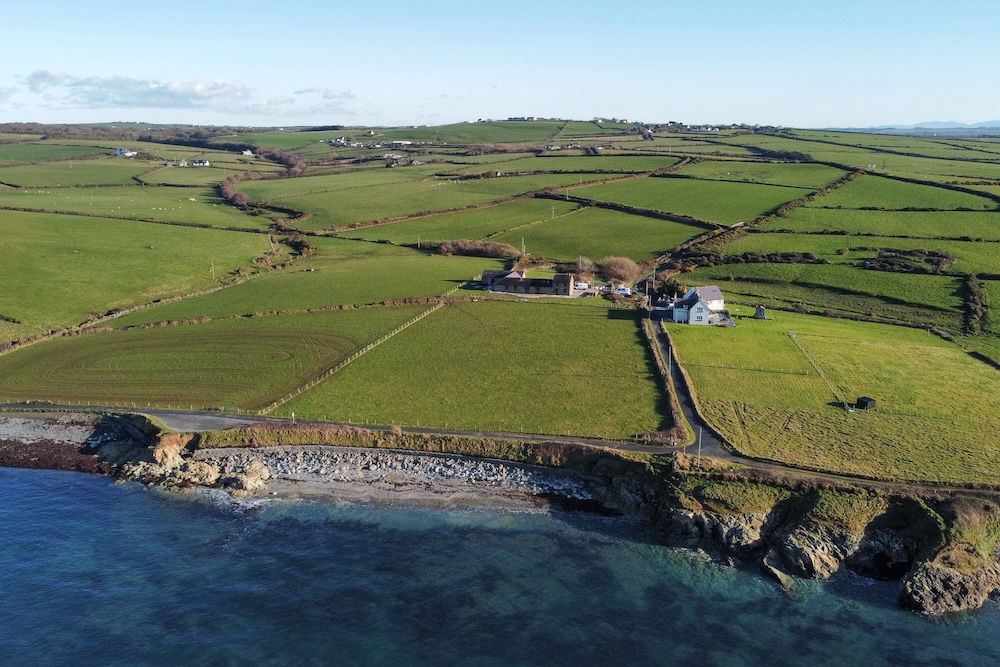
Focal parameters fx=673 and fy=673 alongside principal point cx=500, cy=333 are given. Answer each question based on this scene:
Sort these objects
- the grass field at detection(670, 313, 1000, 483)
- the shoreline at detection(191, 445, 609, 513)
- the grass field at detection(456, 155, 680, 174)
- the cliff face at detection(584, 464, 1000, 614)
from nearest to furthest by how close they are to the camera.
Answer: the cliff face at detection(584, 464, 1000, 614) → the shoreline at detection(191, 445, 609, 513) → the grass field at detection(670, 313, 1000, 483) → the grass field at detection(456, 155, 680, 174)

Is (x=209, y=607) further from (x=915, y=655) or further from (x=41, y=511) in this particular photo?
(x=915, y=655)

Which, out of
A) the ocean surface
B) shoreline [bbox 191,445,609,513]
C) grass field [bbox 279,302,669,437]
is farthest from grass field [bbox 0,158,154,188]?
the ocean surface

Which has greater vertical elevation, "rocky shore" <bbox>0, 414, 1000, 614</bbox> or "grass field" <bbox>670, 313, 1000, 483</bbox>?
"grass field" <bbox>670, 313, 1000, 483</bbox>

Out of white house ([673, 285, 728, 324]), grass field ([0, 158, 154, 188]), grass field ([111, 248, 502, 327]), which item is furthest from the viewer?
grass field ([0, 158, 154, 188])

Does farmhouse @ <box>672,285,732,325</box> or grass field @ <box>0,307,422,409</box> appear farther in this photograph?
farmhouse @ <box>672,285,732,325</box>

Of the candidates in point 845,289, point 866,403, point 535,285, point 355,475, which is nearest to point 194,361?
point 355,475

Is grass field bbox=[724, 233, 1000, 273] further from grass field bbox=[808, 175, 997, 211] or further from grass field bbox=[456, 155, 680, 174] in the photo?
grass field bbox=[456, 155, 680, 174]

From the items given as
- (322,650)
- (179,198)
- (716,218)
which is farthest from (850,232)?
(179,198)
